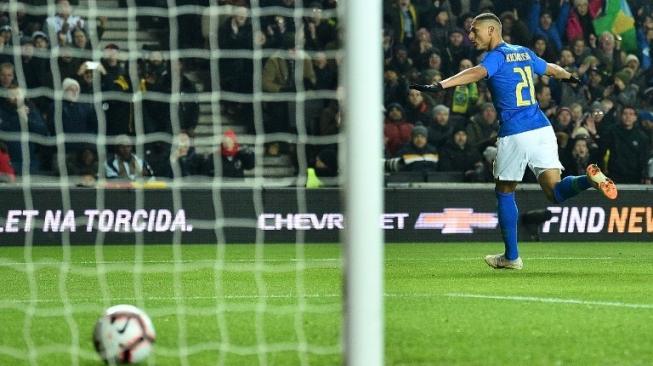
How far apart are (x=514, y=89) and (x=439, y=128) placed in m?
6.19

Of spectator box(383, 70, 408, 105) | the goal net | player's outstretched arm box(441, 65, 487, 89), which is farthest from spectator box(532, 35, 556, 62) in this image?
player's outstretched arm box(441, 65, 487, 89)

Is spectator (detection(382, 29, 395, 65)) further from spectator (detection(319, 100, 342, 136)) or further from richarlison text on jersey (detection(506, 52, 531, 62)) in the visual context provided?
richarlison text on jersey (detection(506, 52, 531, 62))

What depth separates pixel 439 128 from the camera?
→ 56.7 feet

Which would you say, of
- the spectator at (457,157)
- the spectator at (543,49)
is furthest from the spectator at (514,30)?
the spectator at (457,157)

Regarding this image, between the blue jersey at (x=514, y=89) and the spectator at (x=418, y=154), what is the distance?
18.7 ft

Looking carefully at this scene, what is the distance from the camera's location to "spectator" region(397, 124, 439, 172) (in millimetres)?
16938

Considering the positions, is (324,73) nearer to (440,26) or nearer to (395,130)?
(395,130)

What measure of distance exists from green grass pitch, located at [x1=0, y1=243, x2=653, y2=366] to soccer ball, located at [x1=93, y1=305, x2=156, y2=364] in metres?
0.16

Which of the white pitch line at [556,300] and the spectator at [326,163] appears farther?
the spectator at [326,163]

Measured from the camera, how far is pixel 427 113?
57.7 feet

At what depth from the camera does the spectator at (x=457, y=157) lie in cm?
1722

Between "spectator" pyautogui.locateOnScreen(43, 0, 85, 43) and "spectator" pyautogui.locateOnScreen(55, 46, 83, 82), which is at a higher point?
"spectator" pyautogui.locateOnScreen(43, 0, 85, 43)

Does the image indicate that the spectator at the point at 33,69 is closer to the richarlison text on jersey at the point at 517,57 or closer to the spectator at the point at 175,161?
the spectator at the point at 175,161

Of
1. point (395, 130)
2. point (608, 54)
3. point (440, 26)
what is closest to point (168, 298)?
point (395, 130)
